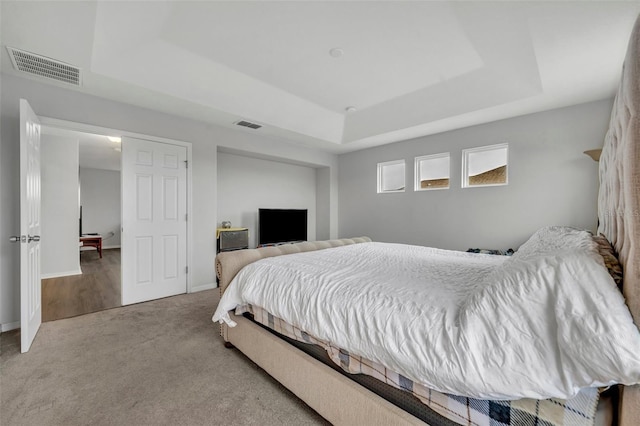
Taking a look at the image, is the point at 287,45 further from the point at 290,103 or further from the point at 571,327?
the point at 571,327

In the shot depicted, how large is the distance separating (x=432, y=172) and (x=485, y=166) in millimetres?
823

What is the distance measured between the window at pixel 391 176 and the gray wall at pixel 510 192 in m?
0.13

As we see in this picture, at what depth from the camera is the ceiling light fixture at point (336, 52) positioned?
266 centimetres

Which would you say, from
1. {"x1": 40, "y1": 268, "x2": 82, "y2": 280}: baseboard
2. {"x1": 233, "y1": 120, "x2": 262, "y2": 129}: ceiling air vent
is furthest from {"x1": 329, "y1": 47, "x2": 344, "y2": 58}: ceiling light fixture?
{"x1": 40, "y1": 268, "x2": 82, "y2": 280}: baseboard

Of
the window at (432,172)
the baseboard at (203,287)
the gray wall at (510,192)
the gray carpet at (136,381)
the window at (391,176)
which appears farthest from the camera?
the window at (391,176)

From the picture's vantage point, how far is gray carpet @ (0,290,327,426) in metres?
1.50

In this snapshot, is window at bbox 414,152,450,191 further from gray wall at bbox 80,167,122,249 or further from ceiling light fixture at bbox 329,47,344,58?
gray wall at bbox 80,167,122,249

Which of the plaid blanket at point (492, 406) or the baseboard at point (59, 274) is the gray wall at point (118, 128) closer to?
the baseboard at point (59, 274)

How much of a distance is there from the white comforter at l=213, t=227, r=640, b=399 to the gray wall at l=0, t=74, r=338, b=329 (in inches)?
119

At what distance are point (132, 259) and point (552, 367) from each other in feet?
13.1

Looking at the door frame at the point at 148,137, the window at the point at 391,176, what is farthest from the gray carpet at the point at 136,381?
the window at the point at 391,176

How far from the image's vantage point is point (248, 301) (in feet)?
6.06

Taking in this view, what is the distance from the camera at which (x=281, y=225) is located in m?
5.25

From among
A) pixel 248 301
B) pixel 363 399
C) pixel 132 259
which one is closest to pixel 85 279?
pixel 132 259
